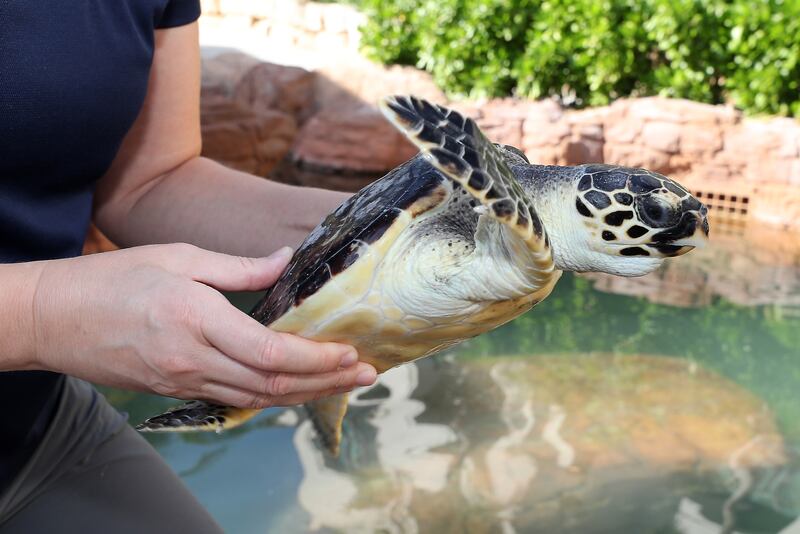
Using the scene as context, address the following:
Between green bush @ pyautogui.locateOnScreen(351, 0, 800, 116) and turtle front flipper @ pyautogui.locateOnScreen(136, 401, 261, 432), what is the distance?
12.2ft

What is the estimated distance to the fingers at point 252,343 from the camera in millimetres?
667

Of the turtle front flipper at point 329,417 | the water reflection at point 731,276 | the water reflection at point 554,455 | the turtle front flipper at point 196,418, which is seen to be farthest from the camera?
the water reflection at point 731,276

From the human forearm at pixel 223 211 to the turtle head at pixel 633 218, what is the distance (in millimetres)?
315

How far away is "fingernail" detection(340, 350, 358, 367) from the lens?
76 centimetres

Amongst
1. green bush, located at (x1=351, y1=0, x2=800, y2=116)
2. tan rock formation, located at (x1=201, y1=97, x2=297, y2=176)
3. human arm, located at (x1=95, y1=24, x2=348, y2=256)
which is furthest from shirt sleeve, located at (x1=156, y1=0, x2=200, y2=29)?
green bush, located at (x1=351, y1=0, x2=800, y2=116)

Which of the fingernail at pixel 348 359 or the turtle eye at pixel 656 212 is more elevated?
the turtle eye at pixel 656 212

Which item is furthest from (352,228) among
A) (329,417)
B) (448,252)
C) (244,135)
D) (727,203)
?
(727,203)

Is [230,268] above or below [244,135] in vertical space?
above

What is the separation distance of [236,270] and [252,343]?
10cm

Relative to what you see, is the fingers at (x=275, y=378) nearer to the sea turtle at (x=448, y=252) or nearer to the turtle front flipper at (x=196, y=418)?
the sea turtle at (x=448, y=252)

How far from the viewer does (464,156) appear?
72 cm

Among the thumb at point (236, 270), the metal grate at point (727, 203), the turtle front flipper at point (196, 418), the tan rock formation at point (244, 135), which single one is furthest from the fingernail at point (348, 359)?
the metal grate at point (727, 203)

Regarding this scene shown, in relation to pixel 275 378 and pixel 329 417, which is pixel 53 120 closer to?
pixel 275 378

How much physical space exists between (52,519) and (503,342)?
6.51 feet
